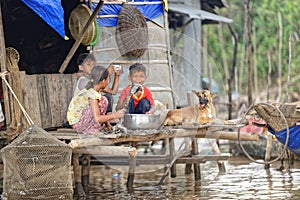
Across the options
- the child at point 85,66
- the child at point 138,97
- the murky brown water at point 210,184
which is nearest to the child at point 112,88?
the child at point 138,97

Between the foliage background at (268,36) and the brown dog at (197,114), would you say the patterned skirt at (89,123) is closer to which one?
the brown dog at (197,114)

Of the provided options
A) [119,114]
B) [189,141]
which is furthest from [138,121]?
[189,141]

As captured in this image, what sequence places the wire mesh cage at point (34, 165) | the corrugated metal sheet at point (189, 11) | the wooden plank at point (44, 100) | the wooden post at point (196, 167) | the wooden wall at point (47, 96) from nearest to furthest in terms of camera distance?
the wire mesh cage at point (34, 165) → the wooden wall at point (47, 96) → the wooden plank at point (44, 100) → the wooden post at point (196, 167) → the corrugated metal sheet at point (189, 11)

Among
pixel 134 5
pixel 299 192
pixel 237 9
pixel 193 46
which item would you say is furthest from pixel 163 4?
pixel 237 9

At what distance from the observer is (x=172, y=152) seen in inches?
414

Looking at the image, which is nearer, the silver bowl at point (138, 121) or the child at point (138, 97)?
the silver bowl at point (138, 121)

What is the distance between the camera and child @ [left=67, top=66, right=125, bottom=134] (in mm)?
8289

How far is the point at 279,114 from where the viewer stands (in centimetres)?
904

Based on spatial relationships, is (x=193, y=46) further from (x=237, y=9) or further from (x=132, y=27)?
(x=237, y=9)

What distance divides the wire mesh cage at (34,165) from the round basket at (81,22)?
2347mm

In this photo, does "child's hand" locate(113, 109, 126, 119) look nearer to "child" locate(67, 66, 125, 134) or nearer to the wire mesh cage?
"child" locate(67, 66, 125, 134)

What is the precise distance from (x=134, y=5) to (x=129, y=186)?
2.60 meters

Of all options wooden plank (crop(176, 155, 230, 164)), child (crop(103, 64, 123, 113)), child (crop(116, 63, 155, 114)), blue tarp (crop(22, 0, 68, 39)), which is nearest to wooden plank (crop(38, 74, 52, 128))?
blue tarp (crop(22, 0, 68, 39))

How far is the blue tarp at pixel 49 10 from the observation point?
816 centimetres
